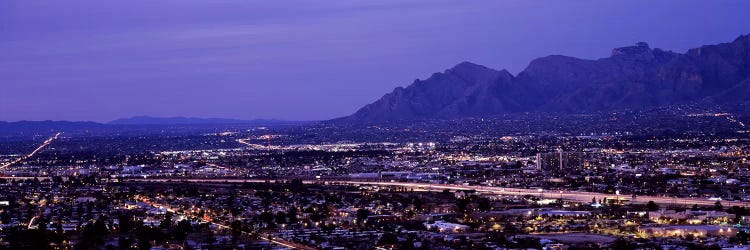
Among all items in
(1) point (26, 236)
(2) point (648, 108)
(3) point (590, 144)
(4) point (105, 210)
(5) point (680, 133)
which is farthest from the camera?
(2) point (648, 108)

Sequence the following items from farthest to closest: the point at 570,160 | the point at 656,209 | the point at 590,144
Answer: the point at 590,144
the point at 570,160
the point at 656,209

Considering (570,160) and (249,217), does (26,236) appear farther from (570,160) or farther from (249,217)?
(570,160)

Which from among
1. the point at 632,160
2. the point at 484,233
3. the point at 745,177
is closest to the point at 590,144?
the point at 632,160

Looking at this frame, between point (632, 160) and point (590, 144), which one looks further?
point (590, 144)

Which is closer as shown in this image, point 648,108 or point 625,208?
point 625,208

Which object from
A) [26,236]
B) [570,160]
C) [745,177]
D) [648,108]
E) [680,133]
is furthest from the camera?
[648,108]

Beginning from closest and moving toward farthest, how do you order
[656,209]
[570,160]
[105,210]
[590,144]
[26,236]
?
[26,236], [656,209], [105,210], [570,160], [590,144]

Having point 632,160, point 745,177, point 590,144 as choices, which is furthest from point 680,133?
point 745,177

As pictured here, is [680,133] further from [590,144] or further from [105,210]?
[105,210]
